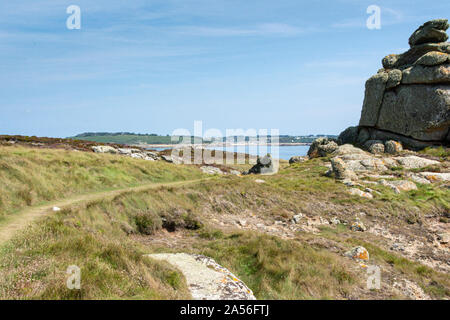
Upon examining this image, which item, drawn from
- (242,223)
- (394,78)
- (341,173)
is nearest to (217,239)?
(242,223)

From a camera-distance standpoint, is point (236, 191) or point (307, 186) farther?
point (307, 186)

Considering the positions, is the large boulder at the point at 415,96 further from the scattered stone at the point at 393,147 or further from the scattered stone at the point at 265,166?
the scattered stone at the point at 265,166

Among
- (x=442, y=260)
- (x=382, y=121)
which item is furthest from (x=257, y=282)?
(x=382, y=121)

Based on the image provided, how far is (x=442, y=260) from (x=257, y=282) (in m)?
12.7

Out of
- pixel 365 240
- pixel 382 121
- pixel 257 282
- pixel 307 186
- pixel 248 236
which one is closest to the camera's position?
pixel 257 282

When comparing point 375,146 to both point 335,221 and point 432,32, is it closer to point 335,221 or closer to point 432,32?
point 432,32

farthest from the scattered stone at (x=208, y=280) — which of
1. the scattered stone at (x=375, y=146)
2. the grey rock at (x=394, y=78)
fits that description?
the grey rock at (x=394, y=78)

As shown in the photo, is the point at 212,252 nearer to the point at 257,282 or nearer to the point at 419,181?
the point at 257,282

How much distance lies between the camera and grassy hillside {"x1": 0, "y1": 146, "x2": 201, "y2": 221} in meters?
15.7

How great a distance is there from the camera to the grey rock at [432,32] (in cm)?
4619

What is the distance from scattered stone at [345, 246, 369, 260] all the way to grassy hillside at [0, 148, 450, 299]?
16.8 inches

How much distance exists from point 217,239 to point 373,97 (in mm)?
43150
